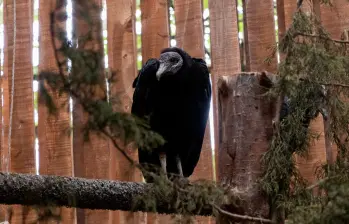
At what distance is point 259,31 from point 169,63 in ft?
2.02

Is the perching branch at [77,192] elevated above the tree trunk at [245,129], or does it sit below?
below

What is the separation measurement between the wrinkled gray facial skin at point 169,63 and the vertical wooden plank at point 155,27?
0.65 ft

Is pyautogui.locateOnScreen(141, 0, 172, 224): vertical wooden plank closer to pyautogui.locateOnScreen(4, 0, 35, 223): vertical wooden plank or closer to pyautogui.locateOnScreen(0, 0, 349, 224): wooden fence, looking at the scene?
pyautogui.locateOnScreen(0, 0, 349, 224): wooden fence

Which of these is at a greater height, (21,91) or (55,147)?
(21,91)

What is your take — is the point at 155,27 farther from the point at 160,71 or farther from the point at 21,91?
the point at 21,91

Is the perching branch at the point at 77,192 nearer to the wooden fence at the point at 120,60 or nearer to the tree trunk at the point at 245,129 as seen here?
the tree trunk at the point at 245,129

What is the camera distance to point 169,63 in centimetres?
464

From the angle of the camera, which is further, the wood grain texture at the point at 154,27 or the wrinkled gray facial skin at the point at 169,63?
the wood grain texture at the point at 154,27

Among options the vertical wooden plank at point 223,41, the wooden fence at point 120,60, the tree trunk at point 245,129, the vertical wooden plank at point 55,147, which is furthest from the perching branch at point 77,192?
the vertical wooden plank at point 223,41

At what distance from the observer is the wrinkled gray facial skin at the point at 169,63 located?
4.68 m

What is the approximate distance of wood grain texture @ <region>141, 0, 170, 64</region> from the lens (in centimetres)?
492

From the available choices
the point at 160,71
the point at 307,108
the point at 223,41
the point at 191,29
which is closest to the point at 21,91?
the point at 160,71

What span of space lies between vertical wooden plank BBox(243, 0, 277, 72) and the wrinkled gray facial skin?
1.49ft

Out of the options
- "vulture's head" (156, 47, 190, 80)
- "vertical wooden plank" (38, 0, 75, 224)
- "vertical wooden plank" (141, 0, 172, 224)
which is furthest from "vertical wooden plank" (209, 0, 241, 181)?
"vertical wooden plank" (38, 0, 75, 224)
